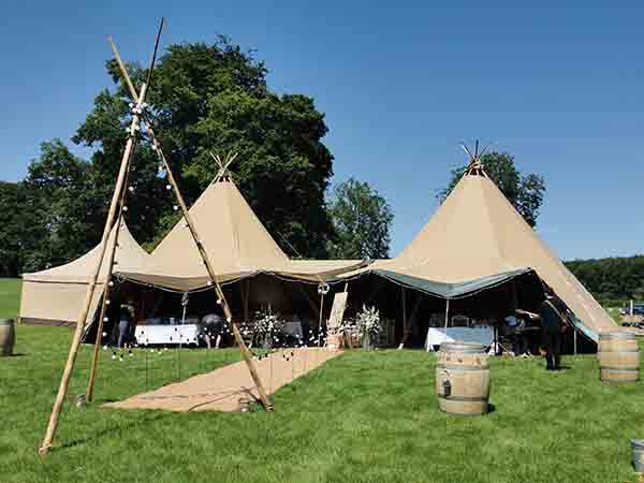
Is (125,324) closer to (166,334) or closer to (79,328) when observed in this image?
(166,334)

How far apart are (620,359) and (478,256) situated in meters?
6.18

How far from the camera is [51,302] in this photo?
2328 centimetres

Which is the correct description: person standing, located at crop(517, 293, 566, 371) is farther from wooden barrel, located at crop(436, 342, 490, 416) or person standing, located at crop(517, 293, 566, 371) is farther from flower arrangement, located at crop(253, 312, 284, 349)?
flower arrangement, located at crop(253, 312, 284, 349)

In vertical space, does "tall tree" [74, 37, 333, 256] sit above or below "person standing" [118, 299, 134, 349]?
above

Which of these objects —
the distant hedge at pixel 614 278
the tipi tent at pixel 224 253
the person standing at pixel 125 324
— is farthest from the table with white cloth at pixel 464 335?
the distant hedge at pixel 614 278

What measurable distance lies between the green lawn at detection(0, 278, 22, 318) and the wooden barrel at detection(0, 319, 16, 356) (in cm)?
1449

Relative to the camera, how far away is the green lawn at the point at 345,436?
5605mm

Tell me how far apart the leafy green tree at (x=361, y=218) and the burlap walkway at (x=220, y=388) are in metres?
42.9

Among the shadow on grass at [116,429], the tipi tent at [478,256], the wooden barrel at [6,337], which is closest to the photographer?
the shadow on grass at [116,429]

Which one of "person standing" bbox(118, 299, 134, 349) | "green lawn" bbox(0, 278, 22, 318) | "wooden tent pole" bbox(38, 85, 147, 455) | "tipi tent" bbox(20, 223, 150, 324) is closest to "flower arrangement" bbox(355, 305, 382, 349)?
"person standing" bbox(118, 299, 134, 349)

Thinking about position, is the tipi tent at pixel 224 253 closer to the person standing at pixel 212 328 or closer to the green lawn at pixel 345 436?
the person standing at pixel 212 328

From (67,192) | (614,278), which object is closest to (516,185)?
(614,278)

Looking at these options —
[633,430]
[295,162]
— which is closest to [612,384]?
[633,430]

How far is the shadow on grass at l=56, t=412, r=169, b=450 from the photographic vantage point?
6.41 m
